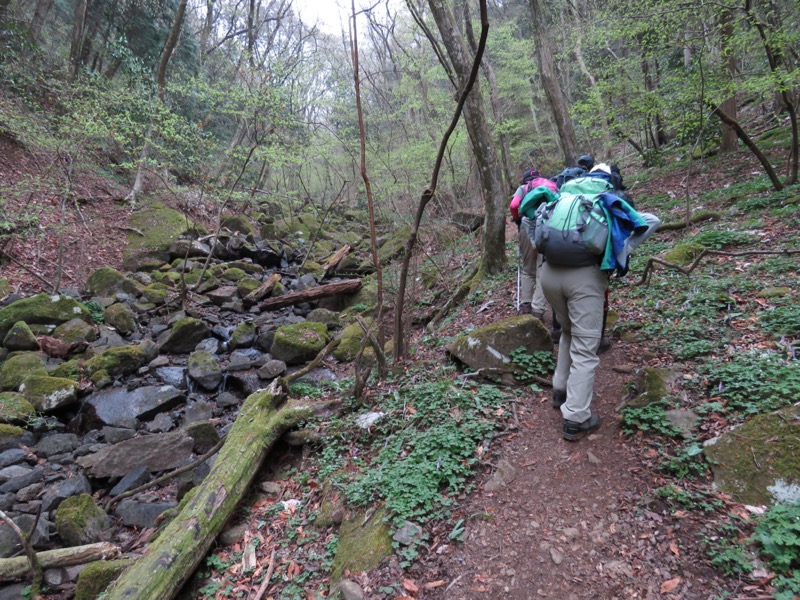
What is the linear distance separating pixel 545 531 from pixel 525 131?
72.2ft

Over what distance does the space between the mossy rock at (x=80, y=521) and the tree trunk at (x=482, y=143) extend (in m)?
6.27

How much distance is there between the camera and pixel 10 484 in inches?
182

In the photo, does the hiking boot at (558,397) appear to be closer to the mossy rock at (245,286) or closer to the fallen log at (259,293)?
the fallen log at (259,293)

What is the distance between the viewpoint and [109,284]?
9.48 meters

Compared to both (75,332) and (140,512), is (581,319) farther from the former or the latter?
(75,332)

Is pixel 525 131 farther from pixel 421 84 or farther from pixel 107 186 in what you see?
pixel 107 186

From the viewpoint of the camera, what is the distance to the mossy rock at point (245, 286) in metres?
10.5

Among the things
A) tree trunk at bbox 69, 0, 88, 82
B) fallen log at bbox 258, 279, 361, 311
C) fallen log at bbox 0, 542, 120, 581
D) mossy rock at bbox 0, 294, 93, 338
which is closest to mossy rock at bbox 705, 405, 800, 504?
fallen log at bbox 0, 542, 120, 581

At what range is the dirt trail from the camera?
2211 millimetres

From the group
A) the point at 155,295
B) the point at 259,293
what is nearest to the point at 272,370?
the point at 259,293

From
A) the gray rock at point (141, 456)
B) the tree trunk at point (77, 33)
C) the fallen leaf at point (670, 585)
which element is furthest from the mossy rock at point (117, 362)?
the tree trunk at point (77, 33)

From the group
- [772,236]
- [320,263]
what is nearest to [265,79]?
[320,263]

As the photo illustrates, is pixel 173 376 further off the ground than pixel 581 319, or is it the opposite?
pixel 581 319

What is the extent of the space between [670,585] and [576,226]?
7.21 ft
